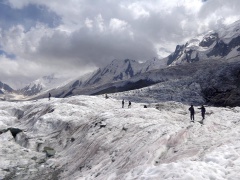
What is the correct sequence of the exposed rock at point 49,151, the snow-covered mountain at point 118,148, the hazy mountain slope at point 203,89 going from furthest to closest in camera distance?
the hazy mountain slope at point 203,89 < the exposed rock at point 49,151 < the snow-covered mountain at point 118,148

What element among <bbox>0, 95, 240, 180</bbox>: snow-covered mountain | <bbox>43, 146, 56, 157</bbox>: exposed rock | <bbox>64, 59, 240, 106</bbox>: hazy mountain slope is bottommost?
<bbox>43, 146, 56, 157</bbox>: exposed rock

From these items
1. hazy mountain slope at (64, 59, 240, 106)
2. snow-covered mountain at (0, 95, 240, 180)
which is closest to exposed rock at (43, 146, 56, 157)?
snow-covered mountain at (0, 95, 240, 180)

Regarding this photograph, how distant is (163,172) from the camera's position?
19.2 meters

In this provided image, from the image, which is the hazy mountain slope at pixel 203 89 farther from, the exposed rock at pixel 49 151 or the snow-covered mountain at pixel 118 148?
the exposed rock at pixel 49 151

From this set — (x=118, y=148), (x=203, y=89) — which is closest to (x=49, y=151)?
(x=118, y=148)

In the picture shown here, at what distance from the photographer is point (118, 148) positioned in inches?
1222

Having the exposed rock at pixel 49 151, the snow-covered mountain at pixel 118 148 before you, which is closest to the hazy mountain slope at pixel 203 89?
the snow-covered mountain at pixel 118 148

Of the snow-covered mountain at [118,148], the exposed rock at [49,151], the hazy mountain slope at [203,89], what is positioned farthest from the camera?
the hazy mountain slope at [203,89]

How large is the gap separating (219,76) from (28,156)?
341ft

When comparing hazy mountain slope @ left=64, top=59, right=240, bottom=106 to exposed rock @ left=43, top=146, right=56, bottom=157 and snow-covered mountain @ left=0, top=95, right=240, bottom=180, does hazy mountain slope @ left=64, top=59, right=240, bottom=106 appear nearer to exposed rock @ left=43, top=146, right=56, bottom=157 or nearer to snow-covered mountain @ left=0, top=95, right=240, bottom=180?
snow-covered mountain @ left=0, top=95, right=240, bottom=180

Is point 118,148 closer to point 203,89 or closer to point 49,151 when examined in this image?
point 49,151

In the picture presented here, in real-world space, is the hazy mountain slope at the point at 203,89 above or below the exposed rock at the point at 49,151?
above

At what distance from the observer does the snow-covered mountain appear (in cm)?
2023

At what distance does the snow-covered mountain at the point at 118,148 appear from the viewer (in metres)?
20.2
